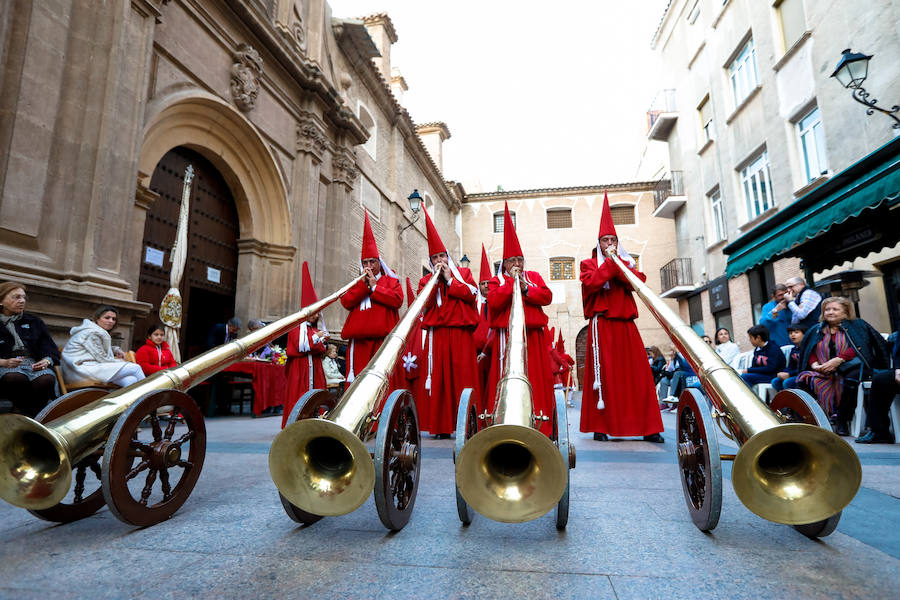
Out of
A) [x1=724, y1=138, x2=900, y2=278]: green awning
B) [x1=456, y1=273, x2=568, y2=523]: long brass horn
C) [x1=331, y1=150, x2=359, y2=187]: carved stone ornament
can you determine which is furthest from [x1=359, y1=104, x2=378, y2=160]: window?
[x1=456, y1=273, x2=568, y2=523]: long brass horn

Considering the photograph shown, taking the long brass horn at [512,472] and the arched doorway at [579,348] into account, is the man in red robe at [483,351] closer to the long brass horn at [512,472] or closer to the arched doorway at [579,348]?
the long brass horn at [512,472]

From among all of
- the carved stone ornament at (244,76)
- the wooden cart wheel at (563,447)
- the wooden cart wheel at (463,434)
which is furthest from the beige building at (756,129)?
the carved stone ornament at (244,76)

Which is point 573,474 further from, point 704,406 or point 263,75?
point 263,75

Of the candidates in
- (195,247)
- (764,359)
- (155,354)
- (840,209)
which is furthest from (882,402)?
(195,247)

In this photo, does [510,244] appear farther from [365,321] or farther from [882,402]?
[882,402]

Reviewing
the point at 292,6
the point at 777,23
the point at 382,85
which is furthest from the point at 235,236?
the point at 777,23

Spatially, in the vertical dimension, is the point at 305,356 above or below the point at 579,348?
below

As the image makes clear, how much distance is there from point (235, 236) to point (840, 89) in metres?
12.8

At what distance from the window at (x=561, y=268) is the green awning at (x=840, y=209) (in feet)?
58.9

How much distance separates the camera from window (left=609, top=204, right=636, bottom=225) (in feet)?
86.5

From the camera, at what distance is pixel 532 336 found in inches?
202

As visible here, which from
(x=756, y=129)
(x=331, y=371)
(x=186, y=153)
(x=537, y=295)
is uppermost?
(x=756, y=129)

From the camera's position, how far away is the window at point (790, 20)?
11.8 meters

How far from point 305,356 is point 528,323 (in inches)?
134
